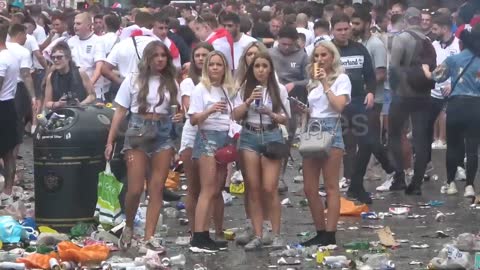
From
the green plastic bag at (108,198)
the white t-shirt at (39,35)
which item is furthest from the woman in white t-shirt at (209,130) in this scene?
the white t-shirt at (39,35)

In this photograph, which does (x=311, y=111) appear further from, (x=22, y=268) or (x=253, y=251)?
(x=22, y=268)

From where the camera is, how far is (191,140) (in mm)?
11812

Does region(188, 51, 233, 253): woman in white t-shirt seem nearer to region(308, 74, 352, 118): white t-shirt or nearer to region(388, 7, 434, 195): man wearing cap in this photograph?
region(308, 74, 352, 118): white t-shirt

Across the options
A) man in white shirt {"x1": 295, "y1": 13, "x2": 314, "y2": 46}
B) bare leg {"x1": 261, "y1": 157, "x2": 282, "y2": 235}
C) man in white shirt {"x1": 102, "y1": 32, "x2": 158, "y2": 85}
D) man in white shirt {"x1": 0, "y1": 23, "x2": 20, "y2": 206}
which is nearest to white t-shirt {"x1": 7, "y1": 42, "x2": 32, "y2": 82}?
man in white shirt {"x1": 0, "y1": 23, "x2": 20, "y2": 206}

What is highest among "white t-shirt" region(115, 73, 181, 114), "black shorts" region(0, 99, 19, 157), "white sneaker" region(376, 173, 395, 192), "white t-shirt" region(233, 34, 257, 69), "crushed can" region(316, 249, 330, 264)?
"white t-shirt" region(233, 34, 257, 69)

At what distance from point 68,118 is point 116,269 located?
2.49m

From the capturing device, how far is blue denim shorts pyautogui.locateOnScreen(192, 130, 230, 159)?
37.5 feet

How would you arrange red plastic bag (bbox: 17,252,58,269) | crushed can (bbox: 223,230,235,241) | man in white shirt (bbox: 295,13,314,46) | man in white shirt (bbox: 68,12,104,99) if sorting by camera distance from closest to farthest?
red plastic bag (bbox: 17,252,58,269) → crushed can (bbox: 223,230,235,241) → man in white shirt (bbox: 68,12,104,99) → man in white shirt (bbox: 295,13,314,46)

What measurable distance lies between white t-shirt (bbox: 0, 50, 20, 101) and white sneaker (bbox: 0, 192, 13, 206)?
1098 millimetres

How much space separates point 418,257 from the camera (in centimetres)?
1107

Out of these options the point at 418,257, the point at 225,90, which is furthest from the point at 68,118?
the point at 418,257

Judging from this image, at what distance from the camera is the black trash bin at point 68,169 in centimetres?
1230

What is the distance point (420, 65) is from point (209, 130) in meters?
4.48

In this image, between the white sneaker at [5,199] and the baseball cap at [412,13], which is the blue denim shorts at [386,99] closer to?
the baseball cap at [412,13]
